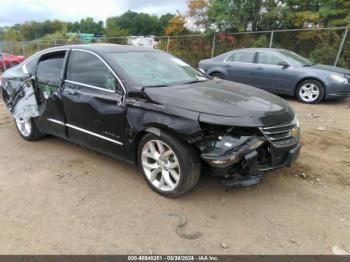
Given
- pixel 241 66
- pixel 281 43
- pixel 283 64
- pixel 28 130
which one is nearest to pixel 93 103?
pixel 28 130

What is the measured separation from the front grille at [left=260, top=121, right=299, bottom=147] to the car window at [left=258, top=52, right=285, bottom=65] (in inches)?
221

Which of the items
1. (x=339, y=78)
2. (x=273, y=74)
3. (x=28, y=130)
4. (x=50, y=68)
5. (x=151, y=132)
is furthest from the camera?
(x=273, y=74)

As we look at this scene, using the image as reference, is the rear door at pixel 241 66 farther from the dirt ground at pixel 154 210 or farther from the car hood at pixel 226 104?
the car hood at pixel 226 104

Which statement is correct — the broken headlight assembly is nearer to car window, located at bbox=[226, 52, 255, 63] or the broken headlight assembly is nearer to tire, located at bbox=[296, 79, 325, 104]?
tire, located at bbox=[296, 79, 325, 104]

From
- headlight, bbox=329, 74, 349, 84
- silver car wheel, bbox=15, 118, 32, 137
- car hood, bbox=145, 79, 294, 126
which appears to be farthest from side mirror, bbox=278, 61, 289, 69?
silver car wheel, bbox=15, 118, 32, 137

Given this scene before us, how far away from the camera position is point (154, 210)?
3.18m

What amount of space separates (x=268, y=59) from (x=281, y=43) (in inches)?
187

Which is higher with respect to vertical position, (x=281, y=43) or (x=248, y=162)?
(x=281, y=43)

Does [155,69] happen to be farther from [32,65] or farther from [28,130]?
[28,130]

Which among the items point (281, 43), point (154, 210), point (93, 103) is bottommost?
point (154, 210)

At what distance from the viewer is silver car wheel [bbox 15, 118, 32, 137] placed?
5.02m

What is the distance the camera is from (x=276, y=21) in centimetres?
1661

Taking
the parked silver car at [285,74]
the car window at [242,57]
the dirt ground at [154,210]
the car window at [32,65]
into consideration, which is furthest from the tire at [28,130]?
the car window at [242,57]

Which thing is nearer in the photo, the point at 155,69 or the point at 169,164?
the point at 169,164
